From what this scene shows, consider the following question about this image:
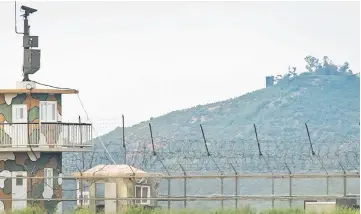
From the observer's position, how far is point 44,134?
55000 mm

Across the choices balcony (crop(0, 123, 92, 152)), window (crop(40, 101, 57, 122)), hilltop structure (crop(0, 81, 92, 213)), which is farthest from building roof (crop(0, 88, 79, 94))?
balcony (crop(0, 123, 92, 152))

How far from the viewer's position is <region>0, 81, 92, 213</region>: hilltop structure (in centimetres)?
5484

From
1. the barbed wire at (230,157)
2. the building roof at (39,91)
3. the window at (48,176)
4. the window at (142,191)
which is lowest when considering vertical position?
the window at (142,191)

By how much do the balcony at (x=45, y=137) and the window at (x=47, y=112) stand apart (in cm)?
73

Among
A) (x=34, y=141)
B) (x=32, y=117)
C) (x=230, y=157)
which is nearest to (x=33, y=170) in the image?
(x=34, y=141)

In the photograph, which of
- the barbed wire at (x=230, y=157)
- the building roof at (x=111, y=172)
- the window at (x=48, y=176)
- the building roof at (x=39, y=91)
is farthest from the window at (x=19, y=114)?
the building roof at (x=111, y=172)

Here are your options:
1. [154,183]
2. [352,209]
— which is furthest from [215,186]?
[352,209]

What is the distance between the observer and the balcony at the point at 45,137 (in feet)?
180

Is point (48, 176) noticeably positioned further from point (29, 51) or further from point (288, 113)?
point (288, 113)

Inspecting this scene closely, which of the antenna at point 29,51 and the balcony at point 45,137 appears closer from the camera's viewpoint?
the balcony at point 45,137

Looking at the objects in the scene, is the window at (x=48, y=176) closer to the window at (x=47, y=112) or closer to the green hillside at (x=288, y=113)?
the window at (x=47, y=112)

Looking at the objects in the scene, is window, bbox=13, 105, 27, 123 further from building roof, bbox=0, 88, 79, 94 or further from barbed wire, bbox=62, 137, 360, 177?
barbed wire, bbox=62, 137, 360, 177

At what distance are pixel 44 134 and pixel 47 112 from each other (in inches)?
43.2

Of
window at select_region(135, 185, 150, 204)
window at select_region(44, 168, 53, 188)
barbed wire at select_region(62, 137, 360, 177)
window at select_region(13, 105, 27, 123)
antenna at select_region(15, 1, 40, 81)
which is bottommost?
window at select_region(135, 185, 150, 204)
